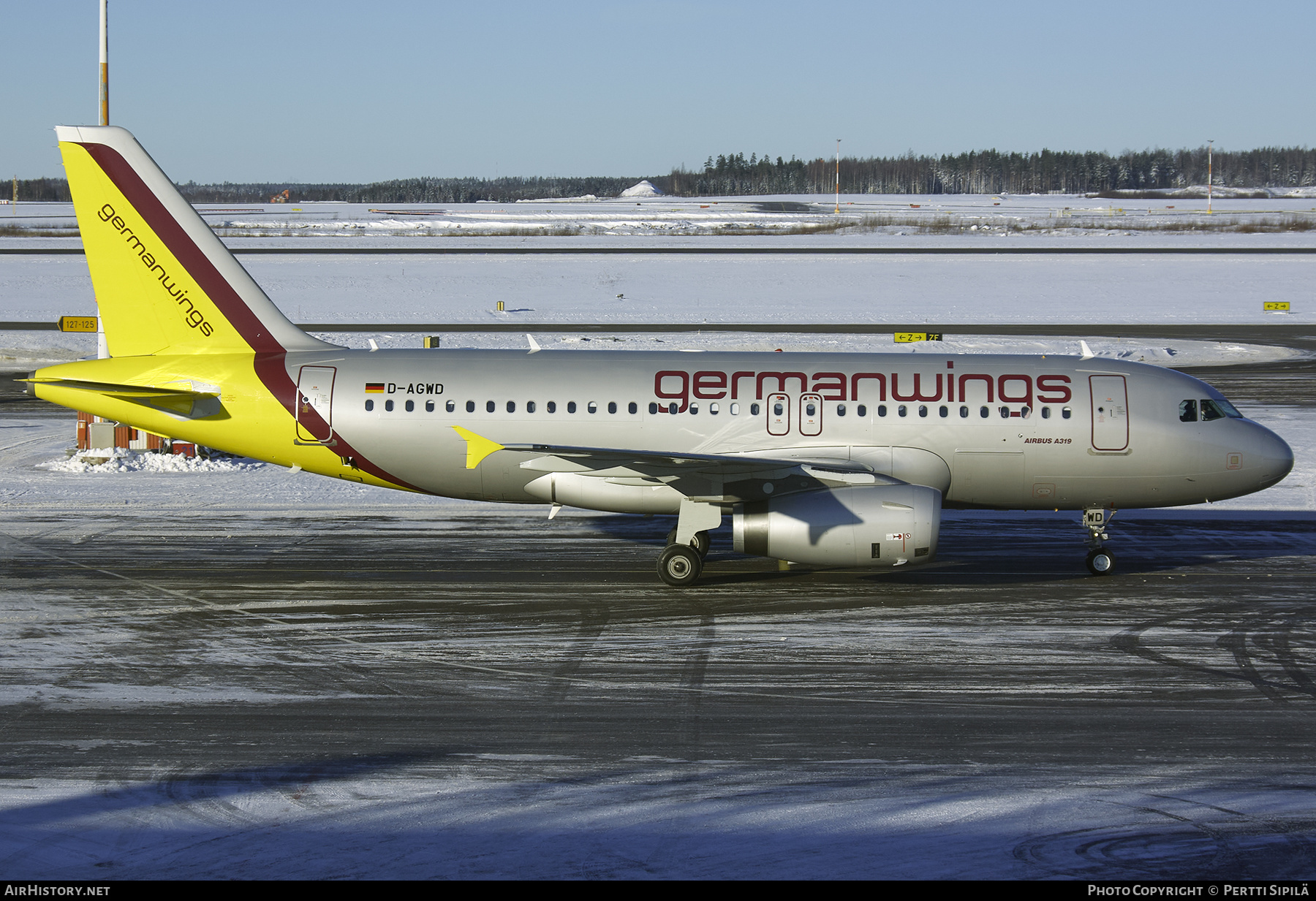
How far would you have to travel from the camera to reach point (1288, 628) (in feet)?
55.5

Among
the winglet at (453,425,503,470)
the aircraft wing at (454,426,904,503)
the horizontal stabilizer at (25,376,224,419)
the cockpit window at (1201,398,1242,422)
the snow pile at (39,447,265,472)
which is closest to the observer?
the winglet at (453,425,503,470)

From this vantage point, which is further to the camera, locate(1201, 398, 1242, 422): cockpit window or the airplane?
locate(1201, 398, 1242, 422): cockpit window

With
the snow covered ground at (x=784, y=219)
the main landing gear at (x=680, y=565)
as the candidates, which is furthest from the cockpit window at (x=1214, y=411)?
the snow covered ground at (x=784, y=219)

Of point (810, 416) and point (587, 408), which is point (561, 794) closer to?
point (587, 408)

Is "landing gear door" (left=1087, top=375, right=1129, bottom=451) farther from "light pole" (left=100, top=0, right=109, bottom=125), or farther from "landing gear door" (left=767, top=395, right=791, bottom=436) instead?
"light pole" (left=100, top=0, right=109, bottom=125)

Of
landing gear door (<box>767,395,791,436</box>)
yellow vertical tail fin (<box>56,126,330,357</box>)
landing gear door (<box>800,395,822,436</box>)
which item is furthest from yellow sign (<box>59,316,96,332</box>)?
landing gear door (<box>800,395,822,436</box>)

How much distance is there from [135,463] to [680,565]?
16099mm

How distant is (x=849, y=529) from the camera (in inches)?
700

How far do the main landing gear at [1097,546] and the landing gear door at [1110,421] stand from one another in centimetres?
140

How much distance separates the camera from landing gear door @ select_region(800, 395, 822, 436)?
19703 mm

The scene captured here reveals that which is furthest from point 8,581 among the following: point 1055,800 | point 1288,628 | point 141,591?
point 1288,628

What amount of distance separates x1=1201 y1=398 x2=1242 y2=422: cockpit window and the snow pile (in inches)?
845

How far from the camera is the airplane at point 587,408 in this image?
64.8ft

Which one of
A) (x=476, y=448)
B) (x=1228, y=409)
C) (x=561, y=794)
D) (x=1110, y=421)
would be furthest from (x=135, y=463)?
(x=1228, y=409)
